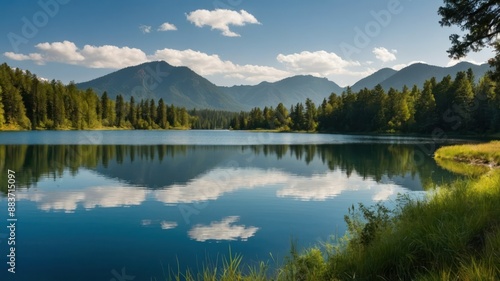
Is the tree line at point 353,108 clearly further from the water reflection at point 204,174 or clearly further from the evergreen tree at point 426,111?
the water reflection at point 204,174

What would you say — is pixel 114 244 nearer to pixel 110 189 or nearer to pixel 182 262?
pixel 182 262

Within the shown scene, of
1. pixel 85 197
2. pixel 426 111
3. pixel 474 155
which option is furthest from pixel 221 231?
pixel 426 111

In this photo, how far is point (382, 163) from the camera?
4628 centimetres

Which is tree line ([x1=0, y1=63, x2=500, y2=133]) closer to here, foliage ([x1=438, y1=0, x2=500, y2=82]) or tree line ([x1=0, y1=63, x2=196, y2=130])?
tree line ([x1=0, y1=63, x2=196, y2=130])

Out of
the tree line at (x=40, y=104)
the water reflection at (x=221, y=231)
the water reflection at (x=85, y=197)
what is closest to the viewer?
the water reflection at (x=221, y=231)

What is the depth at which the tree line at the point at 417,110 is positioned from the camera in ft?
342

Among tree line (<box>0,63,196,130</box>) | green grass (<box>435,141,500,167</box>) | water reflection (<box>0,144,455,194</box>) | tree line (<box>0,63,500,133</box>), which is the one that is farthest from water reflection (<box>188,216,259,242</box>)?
tree line (<box>0,63,196,130</box>)

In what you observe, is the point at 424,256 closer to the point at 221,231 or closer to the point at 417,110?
the point at 221,231

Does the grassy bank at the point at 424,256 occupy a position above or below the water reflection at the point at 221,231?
above

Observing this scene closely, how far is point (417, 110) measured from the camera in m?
128

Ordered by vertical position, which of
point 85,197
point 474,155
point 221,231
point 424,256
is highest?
point 424,256

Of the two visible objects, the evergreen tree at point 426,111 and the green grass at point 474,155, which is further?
the evergreen tree at point 426,111

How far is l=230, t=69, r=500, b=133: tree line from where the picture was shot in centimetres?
10425

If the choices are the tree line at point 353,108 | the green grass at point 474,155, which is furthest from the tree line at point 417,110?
the green grass at point 474,155
